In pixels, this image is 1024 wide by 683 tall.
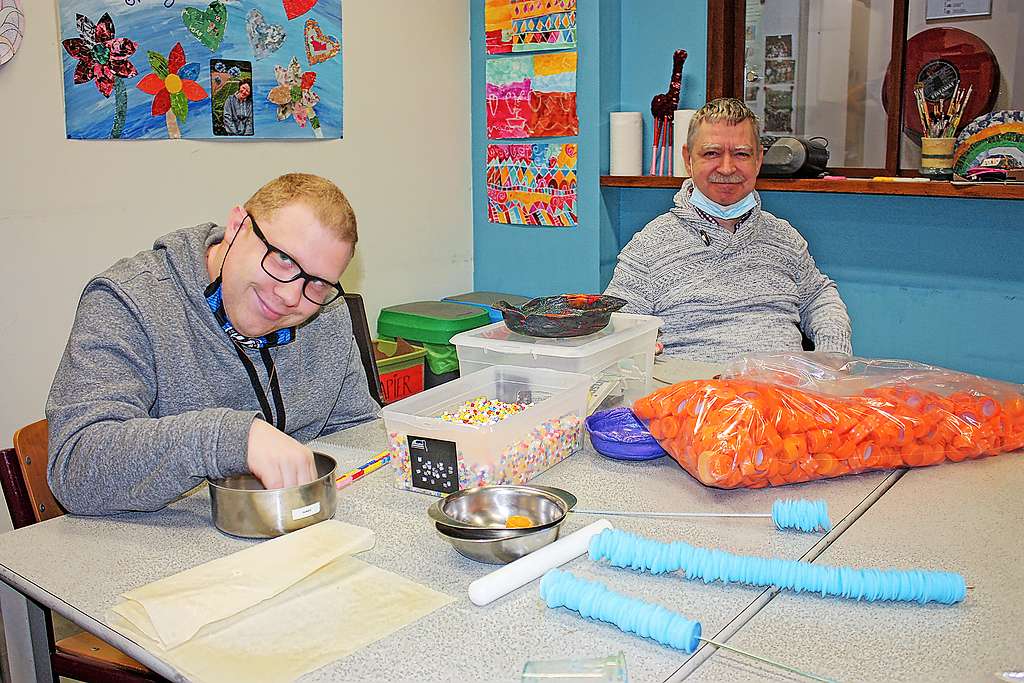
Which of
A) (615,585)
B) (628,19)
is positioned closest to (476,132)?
(628,19)

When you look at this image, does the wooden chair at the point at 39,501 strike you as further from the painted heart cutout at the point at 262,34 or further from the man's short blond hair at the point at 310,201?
the painted heart cutout at the point at 262,34

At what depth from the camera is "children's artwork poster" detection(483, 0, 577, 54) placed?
146 inches

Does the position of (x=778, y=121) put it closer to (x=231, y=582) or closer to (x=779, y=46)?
(x=779, y=46)

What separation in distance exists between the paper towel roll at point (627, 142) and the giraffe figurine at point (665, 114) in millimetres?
58

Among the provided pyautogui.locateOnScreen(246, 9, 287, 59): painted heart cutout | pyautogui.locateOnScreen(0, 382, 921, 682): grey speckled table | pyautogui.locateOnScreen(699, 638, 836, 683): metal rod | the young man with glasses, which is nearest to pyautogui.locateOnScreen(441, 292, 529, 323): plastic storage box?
pyautogui.locateOnScreen(246, 9, 287, 59): painted heart cutout

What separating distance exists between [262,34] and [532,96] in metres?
1.11

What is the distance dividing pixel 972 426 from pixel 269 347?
1379mm

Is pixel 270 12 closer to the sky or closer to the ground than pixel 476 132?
closer to the sky

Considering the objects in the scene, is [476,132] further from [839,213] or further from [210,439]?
[210,439]

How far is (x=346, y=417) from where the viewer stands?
213 centimetres

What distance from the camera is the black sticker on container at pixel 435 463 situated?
1694 mm

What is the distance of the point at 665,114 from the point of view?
12.0 feet

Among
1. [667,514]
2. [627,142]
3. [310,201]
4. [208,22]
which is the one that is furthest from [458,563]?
[627,142]

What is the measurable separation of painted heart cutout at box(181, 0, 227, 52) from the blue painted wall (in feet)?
3.99
